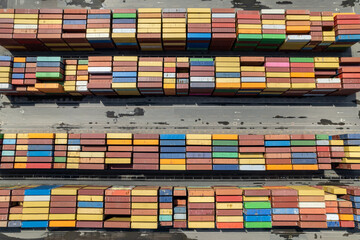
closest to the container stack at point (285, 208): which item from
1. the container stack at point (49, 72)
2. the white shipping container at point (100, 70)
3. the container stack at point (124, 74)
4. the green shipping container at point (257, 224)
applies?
the green shipping container at point (257, 224)

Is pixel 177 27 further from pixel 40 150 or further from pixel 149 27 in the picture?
pixel 40 150

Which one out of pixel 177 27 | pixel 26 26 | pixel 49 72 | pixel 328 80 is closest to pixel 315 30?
pixel 328 80

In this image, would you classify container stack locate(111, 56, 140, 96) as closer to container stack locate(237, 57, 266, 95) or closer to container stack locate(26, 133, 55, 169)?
container stack locate(26, 133, 55, 169)

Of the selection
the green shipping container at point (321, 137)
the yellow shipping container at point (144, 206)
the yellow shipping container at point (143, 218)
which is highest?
the green shipping container at point (321, 137)

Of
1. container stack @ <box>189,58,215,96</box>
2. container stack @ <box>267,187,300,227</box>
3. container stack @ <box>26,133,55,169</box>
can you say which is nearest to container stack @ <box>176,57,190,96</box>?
container stack @ <box>189,58,215,96</box>

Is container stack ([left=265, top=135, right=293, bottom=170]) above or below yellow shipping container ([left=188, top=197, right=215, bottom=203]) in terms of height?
above

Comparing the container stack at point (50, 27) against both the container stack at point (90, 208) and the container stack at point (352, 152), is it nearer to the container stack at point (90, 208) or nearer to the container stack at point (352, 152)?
the container stack at point (90, 208)
